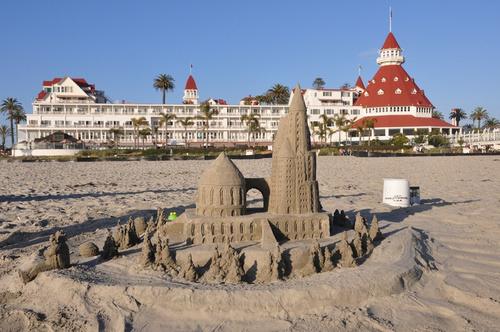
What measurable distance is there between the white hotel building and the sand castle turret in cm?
7037

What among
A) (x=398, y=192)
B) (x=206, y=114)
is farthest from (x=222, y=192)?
(x=206, y=114)

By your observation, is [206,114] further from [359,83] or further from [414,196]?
[414,196]

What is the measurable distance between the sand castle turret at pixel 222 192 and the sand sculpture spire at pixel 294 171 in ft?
3.02

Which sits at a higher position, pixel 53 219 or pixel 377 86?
pixel 377 86

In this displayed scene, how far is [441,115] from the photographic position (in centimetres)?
11331

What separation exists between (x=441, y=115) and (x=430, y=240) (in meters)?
110

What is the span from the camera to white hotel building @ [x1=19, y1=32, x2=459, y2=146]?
264 ft

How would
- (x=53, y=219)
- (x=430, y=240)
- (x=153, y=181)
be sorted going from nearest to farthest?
(x=430, y=240) → (x=53, y=219) → (x=153, y=181)

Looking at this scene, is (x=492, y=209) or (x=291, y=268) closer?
(x=291, y=268)

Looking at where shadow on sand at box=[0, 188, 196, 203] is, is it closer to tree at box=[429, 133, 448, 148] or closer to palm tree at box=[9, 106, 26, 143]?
tree at box=[429, 133, 448, 148]

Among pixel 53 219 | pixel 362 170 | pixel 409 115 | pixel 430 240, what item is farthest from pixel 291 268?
pixel 409 115

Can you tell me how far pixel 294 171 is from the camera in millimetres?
11312

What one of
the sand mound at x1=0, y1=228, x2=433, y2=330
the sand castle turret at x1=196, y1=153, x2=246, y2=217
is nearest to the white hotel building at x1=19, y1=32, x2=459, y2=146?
the sand castle turret at x1=196, y1=153, x2=246, y2=217

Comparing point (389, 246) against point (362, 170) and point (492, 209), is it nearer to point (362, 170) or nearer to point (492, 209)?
point (492, 209)
